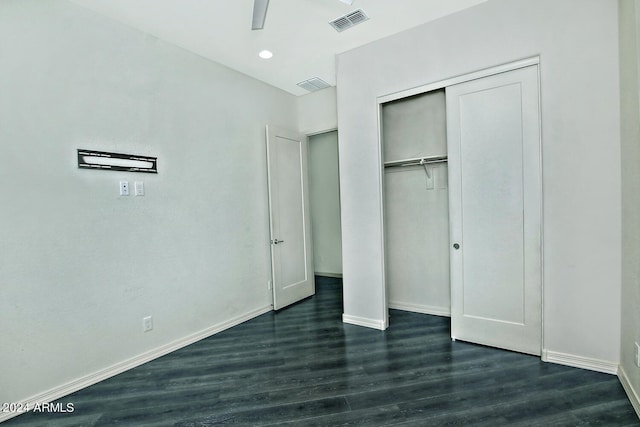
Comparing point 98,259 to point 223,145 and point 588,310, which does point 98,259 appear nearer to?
point 223,145

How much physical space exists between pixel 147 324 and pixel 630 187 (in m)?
3.75

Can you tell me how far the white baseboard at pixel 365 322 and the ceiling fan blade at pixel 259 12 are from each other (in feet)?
9.20

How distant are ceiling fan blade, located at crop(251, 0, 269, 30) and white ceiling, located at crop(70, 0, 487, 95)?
0.54m

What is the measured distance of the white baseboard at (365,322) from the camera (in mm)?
3185

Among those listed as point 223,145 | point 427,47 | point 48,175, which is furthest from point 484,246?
point 48,175

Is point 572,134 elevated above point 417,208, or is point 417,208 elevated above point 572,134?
point 572,134

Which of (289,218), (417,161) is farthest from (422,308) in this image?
(289,218)

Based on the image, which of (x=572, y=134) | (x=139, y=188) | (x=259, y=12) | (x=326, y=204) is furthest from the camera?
(x=326, y=204)

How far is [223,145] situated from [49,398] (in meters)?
2.53

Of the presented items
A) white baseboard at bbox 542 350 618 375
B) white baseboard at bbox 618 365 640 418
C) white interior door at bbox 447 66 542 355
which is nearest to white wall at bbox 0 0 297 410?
white interior door at bbox 447 66 542 355

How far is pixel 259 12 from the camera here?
76.6 inches

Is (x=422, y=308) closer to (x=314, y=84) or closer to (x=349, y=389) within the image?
(x=349, y=389)

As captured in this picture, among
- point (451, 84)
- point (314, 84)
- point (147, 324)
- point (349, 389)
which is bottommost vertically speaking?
point (349, 389)

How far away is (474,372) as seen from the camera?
2.34 m
